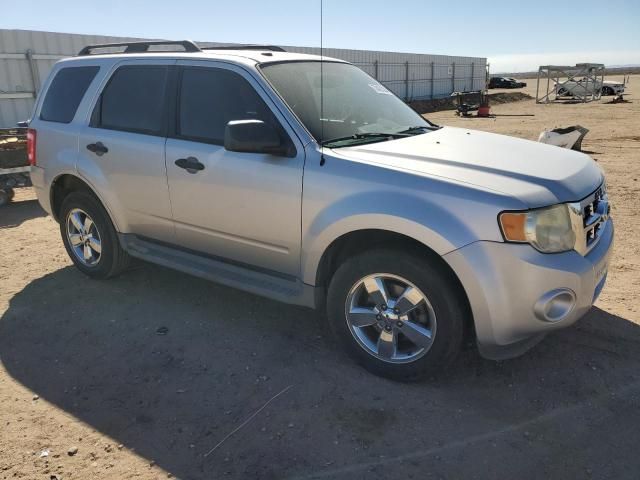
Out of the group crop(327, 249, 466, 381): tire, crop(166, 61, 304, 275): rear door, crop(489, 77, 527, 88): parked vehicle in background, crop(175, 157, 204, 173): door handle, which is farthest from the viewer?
crop(489, 77, 527, 88): parked vehicle in background

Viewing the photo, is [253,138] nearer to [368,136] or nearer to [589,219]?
[368,136]

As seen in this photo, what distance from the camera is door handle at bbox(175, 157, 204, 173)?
12.3 ft

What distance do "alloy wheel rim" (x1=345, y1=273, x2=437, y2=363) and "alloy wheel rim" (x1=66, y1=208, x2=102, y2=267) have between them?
2.66m

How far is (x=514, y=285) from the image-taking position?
2723mm

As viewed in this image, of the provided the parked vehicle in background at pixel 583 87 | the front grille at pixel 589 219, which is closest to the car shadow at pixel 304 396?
the front grille at pixel 589 219

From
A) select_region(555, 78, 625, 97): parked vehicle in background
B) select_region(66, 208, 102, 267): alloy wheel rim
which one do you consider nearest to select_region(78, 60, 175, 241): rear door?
select_region(66, 208, 102, 267): alloy wheel rim

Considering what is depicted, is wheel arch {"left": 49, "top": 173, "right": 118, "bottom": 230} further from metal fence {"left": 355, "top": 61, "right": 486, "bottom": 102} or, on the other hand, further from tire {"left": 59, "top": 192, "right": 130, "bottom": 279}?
metal fence {"left": 355, "top": 61, "right": 486, "bottom": 102}

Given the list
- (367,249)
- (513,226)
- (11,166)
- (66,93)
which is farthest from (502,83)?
(513,226)

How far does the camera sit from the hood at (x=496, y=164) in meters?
2.82

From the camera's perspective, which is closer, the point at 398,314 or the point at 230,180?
the point at 398,314

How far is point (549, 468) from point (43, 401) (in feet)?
9.17

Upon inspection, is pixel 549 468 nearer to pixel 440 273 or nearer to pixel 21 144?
pixel 440 273

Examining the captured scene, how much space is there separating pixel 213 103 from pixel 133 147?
0.82 meters

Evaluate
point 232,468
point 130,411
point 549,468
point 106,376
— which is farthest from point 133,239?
point 549,468
